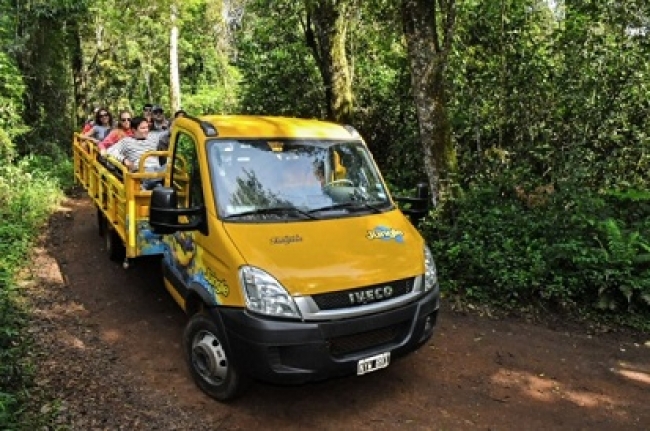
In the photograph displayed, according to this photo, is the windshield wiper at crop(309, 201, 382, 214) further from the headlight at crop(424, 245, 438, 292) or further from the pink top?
the pink top

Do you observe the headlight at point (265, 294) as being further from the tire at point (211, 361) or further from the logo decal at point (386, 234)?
the logo decal at point (386, 234)

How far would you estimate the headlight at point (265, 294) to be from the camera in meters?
3.96

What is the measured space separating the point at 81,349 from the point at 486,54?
7295 millimetres

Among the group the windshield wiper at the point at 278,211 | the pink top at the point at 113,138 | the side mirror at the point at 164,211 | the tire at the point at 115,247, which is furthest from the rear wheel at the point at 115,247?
the windshield wiper at the point at 278,211

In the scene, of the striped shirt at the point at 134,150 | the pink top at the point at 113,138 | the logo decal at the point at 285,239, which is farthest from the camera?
the pink top at the point at 113,138

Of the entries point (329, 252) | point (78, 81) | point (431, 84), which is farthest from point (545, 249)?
point (78, 81)

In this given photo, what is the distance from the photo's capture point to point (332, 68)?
36.1 feet

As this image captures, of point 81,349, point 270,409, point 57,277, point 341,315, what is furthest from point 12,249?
point 341,315

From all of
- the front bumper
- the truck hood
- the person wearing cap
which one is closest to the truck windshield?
the truck hood

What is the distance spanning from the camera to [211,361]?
446 centimetres

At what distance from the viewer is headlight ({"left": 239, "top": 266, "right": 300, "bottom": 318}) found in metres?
3.96

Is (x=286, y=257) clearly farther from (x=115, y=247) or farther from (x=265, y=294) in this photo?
(x=115, y=247)

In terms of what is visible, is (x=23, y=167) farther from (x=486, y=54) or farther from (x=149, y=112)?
(x=486, y=54)

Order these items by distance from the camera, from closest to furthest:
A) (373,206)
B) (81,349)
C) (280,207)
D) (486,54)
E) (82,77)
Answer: (280,207), (373,206), (81,349), (486,54), (82,77)
